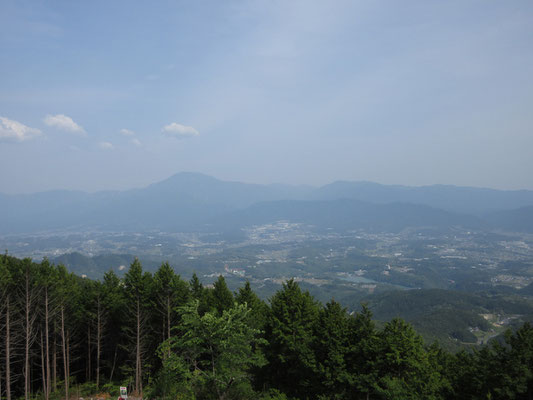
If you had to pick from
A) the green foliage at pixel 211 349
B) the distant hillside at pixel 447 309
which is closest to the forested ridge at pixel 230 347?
the green foliage at pixel 211 349

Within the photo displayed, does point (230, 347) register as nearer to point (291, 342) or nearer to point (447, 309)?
point (291, 342)

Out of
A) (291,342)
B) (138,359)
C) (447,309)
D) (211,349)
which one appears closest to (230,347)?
(211,349)

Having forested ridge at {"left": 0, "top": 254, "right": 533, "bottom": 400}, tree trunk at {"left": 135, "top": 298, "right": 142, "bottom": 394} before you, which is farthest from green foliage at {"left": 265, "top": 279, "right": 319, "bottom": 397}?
tree trunk at {"left": 135, "top": 298, "right": 142, "bottom": 394}

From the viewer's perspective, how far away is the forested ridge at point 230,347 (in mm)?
12094

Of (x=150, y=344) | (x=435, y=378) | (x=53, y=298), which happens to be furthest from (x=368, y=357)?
(x=53, y=298)

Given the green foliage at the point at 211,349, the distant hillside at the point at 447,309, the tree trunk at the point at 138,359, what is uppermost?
the green foliage at the point at 211,349

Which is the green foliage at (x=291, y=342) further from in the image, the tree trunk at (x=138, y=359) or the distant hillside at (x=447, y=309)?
the distant hillside at (x=447, y=309)

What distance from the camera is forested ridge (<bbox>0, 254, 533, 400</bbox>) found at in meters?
12.1

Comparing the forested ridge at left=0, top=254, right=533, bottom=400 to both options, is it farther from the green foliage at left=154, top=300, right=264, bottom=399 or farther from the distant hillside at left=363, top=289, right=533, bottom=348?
the distant hillside at left=363, top=289, right=533, bottom=348

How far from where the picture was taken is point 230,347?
1145 cm

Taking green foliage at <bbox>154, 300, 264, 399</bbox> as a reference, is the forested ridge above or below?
below

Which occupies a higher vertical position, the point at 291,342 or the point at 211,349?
the point at 211,349

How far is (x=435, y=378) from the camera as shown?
55.0 ft

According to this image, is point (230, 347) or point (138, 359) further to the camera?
point (138, 359)
